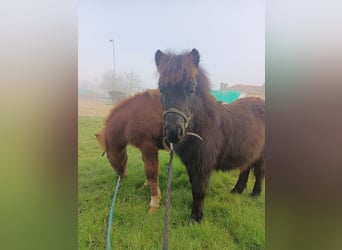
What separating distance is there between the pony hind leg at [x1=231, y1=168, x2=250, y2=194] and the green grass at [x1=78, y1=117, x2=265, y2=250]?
0.02m

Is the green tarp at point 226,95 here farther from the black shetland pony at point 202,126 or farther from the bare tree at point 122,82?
the bare tree at point 122,82

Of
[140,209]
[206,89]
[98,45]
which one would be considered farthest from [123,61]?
[140,209]

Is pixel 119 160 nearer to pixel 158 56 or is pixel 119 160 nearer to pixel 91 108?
pixel 91 108

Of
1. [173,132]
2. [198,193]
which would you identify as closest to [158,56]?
[173,132]

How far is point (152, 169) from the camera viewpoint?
1395mm

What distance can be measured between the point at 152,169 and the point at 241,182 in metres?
0.42

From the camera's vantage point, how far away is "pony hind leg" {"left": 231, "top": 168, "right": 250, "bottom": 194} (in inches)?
55.8

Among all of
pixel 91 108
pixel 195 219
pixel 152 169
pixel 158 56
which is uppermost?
pixel 158 56

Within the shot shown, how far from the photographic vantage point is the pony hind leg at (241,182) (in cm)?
142

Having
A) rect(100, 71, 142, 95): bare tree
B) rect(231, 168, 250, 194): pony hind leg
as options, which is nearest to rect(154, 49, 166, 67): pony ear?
rect(100, 71, 142, 95): bare tree

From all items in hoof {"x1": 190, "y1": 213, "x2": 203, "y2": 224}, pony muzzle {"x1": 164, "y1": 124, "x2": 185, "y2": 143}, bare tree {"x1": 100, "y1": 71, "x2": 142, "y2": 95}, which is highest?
bare tree {"x1": 100, "y1": 71, "x2": 142, "y2": 95}

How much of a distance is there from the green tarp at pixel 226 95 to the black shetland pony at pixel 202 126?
0.07 ft

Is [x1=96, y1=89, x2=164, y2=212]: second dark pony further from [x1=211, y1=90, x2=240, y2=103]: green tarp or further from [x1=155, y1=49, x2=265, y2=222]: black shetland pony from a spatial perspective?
[x1=211, y1=90, x2=240, y2=103]: green tarp

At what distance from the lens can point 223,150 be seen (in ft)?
4.73
